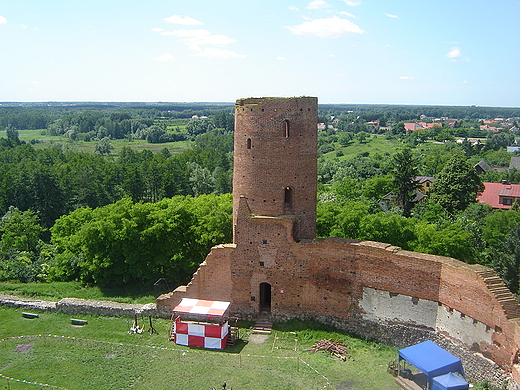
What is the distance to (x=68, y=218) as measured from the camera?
38812 millimetres

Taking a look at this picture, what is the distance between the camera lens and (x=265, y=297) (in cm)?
2636

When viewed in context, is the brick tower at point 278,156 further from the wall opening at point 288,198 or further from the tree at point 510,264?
the tree at point 510,264

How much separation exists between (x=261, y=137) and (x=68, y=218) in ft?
71.2

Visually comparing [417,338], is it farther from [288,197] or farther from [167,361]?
[167,361]

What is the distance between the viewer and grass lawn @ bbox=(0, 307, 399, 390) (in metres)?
19.8

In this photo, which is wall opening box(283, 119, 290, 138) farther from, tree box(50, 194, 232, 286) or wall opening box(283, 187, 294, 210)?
tree box(50, 194, 232, 286)

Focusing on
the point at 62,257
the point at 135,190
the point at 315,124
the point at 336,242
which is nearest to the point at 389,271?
the point at 336,242

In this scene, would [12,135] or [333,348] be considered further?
[12,135]

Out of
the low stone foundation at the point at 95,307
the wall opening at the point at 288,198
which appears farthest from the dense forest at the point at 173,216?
the wall opening at the point at 288,198

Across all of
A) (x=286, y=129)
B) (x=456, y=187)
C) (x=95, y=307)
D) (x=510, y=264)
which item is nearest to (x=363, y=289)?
(x=286, y=129)

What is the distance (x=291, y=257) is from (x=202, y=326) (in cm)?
553

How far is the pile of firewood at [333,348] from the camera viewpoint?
21967 millimetres

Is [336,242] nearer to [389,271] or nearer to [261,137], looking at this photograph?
[389,271]

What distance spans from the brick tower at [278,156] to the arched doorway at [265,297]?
10.7 feet
